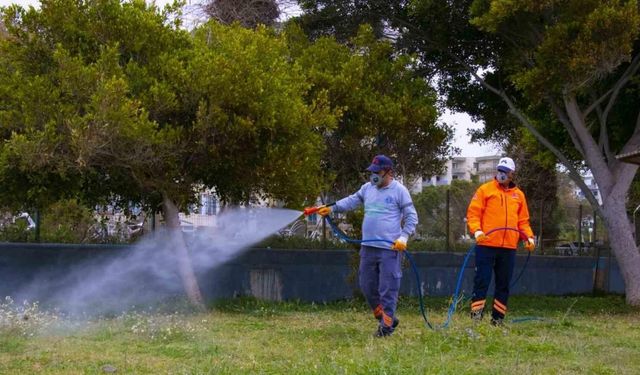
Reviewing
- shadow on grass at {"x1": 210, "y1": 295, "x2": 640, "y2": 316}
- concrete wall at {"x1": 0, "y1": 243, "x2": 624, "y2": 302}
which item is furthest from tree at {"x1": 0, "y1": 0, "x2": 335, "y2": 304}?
shadow on grass at {"x1": 210, "y1": 295, "x2": 640, "y2": 316}

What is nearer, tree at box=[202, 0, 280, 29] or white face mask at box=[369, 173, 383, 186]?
white face mask at box=[369, 173, 383, 186]

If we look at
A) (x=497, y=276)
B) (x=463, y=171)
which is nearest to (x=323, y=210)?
(x=497, y=276)

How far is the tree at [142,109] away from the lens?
912 cm

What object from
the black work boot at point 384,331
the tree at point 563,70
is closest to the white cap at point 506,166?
the black work boot at point 384,331

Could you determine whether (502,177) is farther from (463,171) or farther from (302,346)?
(463,171)

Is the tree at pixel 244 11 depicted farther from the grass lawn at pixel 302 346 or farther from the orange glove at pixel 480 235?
the orange glove at pixel 480 235

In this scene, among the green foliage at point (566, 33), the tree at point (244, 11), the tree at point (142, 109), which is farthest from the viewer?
the tree at point (244, 11)

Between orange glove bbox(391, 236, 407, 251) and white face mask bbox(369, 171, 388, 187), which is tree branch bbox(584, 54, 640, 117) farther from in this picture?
orange glove bbox(391, 236, 407, 251)

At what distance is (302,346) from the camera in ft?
23.2

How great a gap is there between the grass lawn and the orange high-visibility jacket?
92 cm

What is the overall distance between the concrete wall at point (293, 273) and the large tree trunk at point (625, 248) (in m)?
3.24

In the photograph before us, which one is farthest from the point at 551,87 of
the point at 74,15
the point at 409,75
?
the point at 74,15

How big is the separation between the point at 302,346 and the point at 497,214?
110 inches

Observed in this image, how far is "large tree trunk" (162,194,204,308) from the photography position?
36.1 feet
